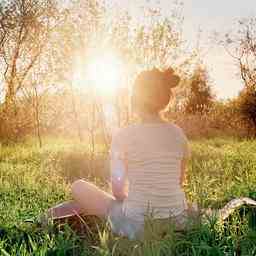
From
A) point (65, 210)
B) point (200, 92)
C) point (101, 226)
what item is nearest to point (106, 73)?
point (65, 210)

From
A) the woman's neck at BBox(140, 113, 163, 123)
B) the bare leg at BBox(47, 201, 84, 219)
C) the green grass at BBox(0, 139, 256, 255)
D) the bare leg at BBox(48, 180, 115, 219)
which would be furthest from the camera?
the bare leg at BBox(47, 201, 84, 219)

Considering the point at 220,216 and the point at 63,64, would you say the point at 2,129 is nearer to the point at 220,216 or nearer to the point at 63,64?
the point at 63,64

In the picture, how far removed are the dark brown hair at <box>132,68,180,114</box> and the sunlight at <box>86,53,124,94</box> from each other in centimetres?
1031

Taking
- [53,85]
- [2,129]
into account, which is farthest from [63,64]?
[2,129]

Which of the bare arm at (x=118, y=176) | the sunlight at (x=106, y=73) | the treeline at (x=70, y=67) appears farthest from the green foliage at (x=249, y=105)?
the bare arm at (x=118, y=176)

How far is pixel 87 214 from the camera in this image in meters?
4.84

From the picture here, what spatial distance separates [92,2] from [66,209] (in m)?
9.71

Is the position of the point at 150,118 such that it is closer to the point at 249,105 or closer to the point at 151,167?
the point at 151,167

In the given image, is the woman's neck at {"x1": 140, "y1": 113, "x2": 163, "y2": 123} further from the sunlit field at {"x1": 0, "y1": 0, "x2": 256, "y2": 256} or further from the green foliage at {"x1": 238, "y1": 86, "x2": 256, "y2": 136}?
the green foliage at {"x1": 238, "y1": 86, "x2": 256, "y2": 136}

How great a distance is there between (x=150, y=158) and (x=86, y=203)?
0.99 metres

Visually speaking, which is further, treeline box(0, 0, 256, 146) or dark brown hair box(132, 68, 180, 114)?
treeline box(0, 0, 256, 146)

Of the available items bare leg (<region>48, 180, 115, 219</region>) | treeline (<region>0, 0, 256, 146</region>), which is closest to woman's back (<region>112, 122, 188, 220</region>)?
bare leg (<region>48, 180, 115, 219</region>)

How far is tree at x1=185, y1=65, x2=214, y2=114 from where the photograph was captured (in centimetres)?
2596

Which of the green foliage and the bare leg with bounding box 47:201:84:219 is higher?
the green foliage
